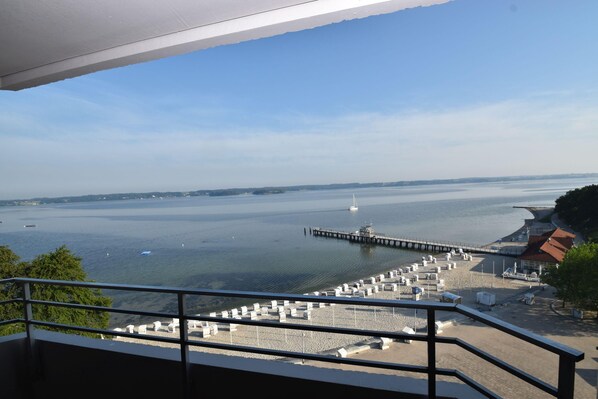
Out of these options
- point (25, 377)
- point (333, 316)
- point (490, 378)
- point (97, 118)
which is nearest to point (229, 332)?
point (333, 316)

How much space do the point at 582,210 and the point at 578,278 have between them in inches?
1022

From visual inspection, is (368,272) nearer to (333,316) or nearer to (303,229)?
(333,316)

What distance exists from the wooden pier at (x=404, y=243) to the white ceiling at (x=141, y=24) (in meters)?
31.8

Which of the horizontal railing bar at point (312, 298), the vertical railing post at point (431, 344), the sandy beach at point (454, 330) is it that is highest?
the horizontal railing bar at point (312, 298)

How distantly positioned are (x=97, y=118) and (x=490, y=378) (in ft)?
294

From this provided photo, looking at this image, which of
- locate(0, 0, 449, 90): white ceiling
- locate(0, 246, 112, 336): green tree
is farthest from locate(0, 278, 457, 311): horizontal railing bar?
locate(0, 246, 112, 336): green tree

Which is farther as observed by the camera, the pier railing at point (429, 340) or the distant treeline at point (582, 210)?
the distant treeline at point (582, 210)

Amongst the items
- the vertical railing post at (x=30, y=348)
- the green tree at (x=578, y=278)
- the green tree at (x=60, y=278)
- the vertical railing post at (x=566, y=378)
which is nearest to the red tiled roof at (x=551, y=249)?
the green tree at (x=578, y=278)

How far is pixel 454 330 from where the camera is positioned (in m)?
11.6

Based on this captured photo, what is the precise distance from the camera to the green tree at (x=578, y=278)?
13117mm

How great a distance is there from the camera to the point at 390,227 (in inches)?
2031

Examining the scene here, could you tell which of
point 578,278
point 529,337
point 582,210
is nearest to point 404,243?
point 582,210

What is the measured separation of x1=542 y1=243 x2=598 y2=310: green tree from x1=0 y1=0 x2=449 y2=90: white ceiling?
1639cm

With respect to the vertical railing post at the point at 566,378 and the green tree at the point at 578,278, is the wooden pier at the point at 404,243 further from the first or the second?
the vertical railing post at the point at 566,378
